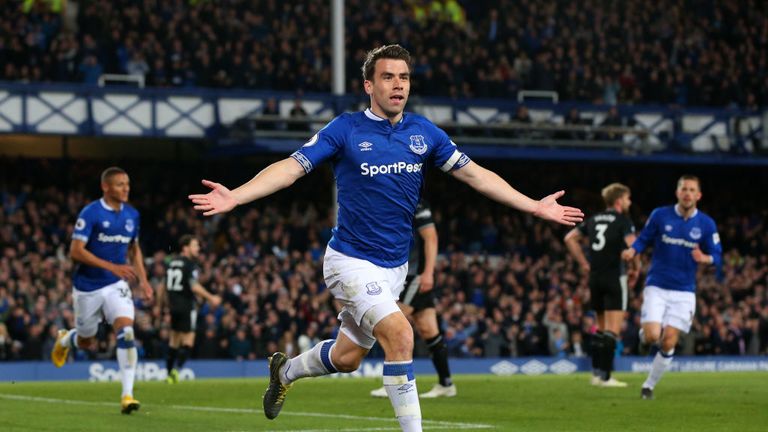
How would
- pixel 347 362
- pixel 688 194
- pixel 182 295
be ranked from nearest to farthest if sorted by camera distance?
pixel 347 362
pixel 688 194
pixel 182 295

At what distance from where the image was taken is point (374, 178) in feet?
31.9

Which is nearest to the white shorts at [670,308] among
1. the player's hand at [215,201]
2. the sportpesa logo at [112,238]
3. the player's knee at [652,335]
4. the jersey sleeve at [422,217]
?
the player's knee at [652,335]

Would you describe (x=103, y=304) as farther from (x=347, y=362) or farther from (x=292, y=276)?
(x=292, y=276)

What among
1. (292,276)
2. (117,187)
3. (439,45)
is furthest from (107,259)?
(439,45)

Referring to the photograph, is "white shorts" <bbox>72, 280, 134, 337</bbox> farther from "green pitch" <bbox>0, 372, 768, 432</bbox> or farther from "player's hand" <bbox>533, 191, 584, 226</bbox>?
"player's hand" <bbox>533, 191, 584, 226</bbox>

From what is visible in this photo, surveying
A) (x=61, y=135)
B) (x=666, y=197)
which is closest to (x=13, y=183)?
(x=61, y=135)

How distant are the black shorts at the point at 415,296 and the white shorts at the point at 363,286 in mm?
6931

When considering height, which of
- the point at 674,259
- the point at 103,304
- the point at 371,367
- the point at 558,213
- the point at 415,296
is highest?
the point at 558,213

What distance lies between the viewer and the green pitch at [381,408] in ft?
43.0

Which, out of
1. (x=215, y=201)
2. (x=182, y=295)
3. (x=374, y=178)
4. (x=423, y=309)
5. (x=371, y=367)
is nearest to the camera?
(x=215, y=201)

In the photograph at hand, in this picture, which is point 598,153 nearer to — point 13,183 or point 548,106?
point 548,106

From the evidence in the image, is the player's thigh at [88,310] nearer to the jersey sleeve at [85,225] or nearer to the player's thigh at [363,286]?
the jersey sleeve at [85,225]

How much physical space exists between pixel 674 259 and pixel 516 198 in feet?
25.9

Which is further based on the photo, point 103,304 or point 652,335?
point 652,335
